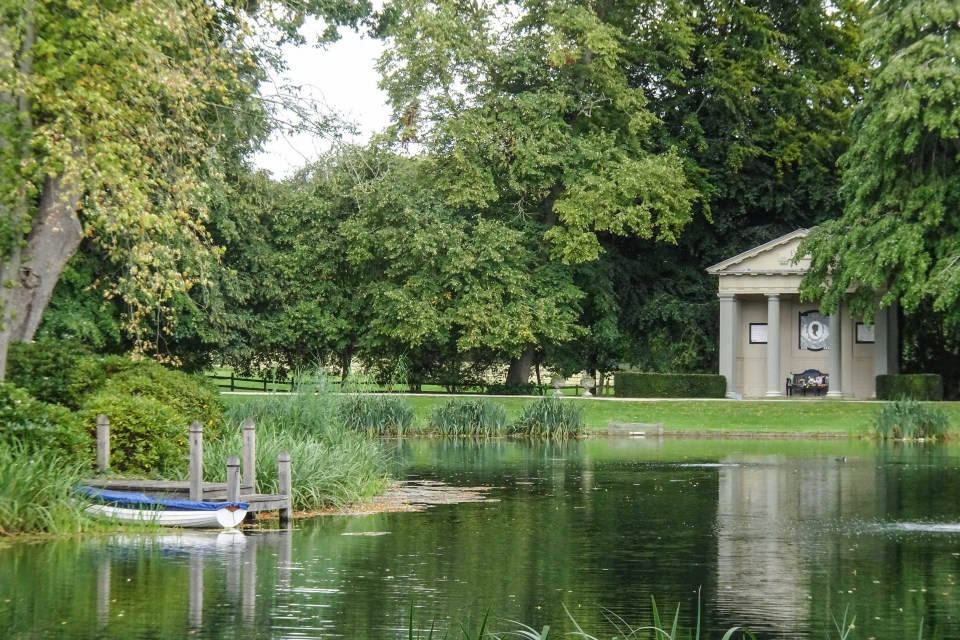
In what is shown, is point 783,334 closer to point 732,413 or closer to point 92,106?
point 732,413

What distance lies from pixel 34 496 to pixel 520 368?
3869 centimetres

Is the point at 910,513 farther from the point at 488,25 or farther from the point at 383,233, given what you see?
the point at 488,25

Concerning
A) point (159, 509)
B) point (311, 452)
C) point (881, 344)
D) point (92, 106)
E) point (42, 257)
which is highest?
point (92, 106)

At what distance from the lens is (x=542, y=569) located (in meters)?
14.4

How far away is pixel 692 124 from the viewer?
5341 cm

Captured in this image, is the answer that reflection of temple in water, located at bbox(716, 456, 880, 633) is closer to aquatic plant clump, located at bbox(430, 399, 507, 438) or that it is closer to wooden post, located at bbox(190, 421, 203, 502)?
wooden post, located at bbox(190, 421, 203, 502)

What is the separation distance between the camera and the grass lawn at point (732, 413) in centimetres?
4084

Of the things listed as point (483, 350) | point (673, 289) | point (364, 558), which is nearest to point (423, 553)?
point (364, 558)

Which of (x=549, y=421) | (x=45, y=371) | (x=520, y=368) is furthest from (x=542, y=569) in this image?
(x=520, y=368)

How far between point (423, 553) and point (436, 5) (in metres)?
38.7

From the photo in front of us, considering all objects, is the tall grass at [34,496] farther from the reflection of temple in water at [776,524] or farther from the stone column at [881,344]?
the stone column at [881,344]

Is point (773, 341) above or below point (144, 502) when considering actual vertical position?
above

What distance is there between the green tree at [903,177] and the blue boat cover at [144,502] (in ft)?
97.3

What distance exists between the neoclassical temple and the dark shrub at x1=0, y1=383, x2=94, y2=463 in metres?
35.6
